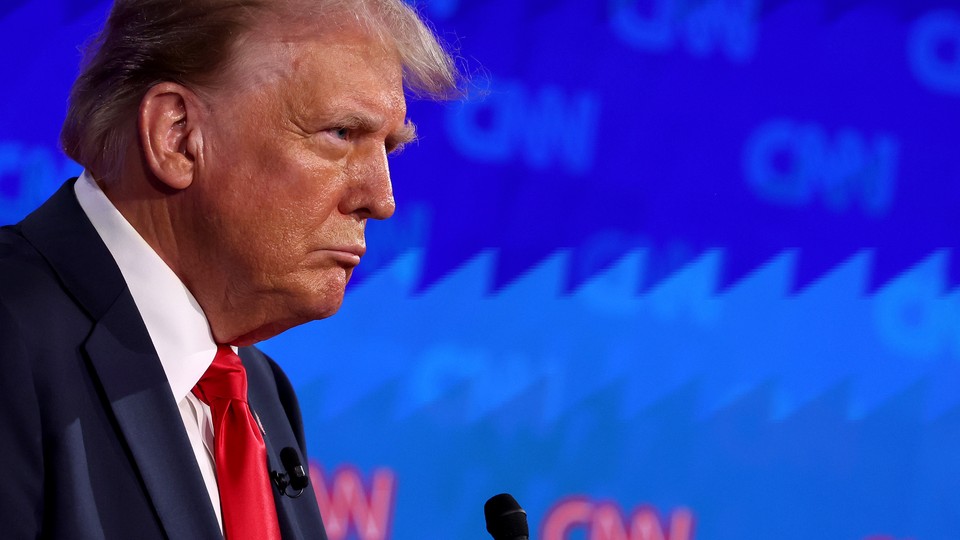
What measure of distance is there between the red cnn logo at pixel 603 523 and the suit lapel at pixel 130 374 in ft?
3.82

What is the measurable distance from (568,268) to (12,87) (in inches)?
41.0

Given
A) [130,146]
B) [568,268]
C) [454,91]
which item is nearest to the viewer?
[130,146]

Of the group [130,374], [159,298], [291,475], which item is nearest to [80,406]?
[130,374]

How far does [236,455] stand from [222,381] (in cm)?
9

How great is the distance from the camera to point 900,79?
2.38m

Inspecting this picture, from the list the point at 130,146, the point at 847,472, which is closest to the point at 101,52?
the point at 130,146

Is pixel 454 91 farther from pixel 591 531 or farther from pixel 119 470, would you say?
pixel 591 531

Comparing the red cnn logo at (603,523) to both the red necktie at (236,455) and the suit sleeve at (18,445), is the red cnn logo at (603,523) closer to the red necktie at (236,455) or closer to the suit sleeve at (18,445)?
the red necktie at (236,455)

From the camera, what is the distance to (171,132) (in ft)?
3.99

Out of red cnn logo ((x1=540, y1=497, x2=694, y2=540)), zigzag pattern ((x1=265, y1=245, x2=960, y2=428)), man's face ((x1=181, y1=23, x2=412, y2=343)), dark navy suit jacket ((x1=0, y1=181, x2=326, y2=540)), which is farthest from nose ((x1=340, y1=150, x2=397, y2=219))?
red cnn logo ((x1=540, y1=497, x2=694, y2=540))

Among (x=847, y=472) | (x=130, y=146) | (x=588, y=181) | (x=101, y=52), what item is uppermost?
(x=588, y=181)

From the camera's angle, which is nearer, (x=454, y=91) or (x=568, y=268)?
(x=454, y=91)

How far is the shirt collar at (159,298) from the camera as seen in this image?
3.92 feet

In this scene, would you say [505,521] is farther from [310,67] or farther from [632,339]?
[632,339]
